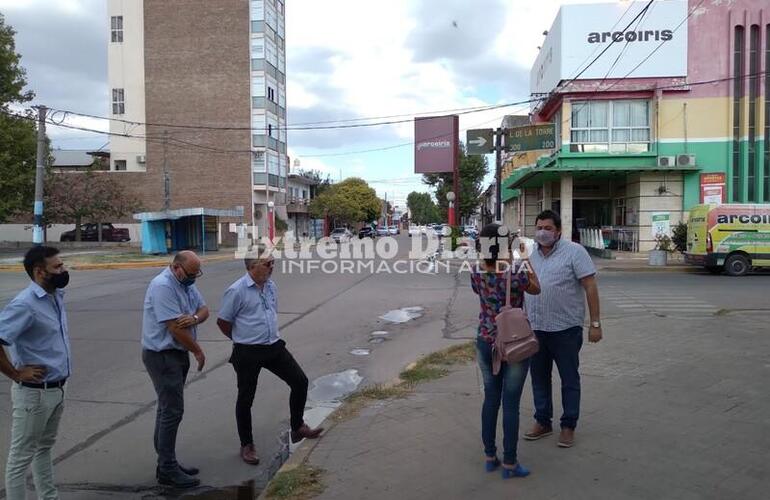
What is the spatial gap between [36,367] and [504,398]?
2921mm

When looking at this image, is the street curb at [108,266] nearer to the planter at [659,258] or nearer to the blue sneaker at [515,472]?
the planter at [659,258]

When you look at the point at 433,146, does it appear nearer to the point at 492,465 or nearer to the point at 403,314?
the point at 403,314

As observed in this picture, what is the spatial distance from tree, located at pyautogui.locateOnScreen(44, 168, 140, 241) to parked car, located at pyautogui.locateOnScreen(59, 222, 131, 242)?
163 cm

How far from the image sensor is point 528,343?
3891mm

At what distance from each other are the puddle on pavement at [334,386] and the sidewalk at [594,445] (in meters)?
1.03

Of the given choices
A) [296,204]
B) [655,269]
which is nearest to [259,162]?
[296,204]

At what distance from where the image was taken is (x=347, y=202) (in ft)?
230

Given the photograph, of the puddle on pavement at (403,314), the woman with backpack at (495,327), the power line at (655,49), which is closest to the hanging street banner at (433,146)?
the power line at (655,49)

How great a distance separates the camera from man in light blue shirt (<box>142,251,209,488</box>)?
Result: 13.9 ft

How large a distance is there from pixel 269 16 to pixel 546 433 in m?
50.1

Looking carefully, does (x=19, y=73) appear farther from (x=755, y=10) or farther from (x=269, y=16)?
(x=755, y=10)

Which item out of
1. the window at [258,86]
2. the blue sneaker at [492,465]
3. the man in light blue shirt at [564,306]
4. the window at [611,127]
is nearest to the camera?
the blue sneaker at [492,465]

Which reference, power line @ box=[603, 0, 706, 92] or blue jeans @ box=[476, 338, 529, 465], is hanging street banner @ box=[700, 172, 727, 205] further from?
blue jeans @ box=[476, 338, 529, 465]

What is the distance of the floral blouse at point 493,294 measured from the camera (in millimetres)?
4008
